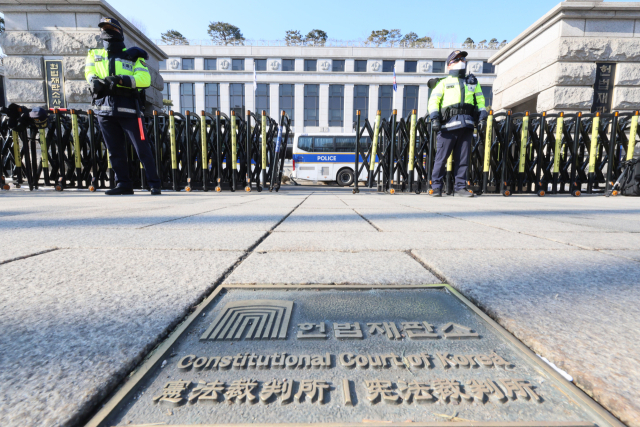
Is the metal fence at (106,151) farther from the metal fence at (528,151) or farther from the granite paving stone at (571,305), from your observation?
the granite paving stone at (571,305)

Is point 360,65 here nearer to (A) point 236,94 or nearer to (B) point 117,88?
(A) point 236,94

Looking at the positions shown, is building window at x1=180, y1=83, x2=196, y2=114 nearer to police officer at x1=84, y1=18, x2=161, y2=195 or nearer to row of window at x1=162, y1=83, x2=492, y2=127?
row of window at x1=162, y1=83, x2=492, y2=127

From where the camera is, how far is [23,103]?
8.11 m

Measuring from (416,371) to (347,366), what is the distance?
0.43ft

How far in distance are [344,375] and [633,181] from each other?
855cm

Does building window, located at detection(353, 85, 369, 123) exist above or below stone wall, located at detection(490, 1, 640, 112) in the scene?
above

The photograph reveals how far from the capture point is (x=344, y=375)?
61 cm

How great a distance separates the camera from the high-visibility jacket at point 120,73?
15.8 feet

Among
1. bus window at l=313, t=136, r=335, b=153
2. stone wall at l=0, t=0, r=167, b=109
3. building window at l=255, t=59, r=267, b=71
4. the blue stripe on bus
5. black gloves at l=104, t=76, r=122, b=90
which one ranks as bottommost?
the blue stripe on bus

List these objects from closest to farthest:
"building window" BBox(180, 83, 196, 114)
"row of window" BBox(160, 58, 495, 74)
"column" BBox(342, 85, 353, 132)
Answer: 1. "column" BBox(342, 85, 353, 132)
2. "row of window" BBox(160, 58, 495, 74)
3. "building window" BBox(180, 83, 196, 114)

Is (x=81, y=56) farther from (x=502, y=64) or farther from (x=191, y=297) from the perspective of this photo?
(x=502, y=64)

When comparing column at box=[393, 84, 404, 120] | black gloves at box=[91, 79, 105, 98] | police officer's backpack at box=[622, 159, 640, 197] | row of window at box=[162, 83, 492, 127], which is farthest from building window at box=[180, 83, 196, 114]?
police officer's backpack at box=[622, 159, 640, 197]

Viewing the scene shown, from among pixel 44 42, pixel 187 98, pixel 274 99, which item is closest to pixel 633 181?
pixel 44 42

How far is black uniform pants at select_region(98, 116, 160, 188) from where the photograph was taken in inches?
202
